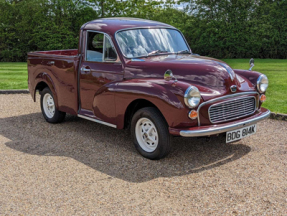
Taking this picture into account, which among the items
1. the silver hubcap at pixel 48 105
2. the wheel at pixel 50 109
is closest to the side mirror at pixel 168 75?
the wheel at pixel 50 109

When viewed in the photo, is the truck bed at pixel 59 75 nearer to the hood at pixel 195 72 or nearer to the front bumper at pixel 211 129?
the hood at pixel 195 72

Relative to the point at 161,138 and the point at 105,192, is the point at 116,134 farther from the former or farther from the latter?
the point at 105,192

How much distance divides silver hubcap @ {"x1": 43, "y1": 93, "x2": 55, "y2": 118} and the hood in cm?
234

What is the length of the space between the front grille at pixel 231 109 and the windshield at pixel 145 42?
156 cm

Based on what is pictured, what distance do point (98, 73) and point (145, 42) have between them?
3.01 ft

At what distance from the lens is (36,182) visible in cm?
445

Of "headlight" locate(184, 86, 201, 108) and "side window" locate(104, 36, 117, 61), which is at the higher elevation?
"side window" locate(104, 36, 117, 61)

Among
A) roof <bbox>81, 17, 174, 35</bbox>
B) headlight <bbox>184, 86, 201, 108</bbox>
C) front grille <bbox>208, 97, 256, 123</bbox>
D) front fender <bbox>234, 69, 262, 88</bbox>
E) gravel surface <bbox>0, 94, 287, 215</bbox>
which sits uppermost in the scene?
roof <bbox>81, 17, 174, 35</bbox>

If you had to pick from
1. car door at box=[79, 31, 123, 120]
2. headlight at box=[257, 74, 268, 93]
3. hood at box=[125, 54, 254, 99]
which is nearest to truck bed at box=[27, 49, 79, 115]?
car door at box=[79, 31, 123, 120]

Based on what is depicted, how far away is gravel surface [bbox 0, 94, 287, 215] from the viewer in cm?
379

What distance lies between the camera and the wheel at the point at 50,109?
282 inches

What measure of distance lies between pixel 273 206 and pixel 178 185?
1.09 metres

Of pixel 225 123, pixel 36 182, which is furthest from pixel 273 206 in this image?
pixel 36 182

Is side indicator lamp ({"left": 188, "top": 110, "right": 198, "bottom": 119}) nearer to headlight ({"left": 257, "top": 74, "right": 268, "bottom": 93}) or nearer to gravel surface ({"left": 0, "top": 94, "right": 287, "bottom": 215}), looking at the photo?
gravel surface ({"left": 0, "top": 94, "right": 287, "bottom": 215})
